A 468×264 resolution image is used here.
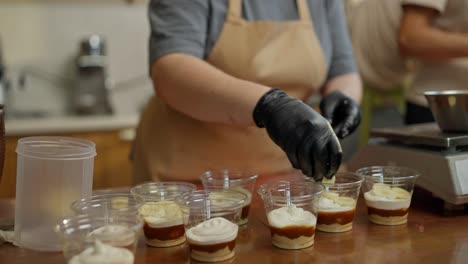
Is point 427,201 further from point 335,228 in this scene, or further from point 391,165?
point 335,228

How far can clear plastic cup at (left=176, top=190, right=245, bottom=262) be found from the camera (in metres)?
0.83

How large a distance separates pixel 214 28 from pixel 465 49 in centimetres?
89

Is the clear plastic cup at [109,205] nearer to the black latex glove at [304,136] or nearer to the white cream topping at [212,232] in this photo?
the white cream topping at [212,232]

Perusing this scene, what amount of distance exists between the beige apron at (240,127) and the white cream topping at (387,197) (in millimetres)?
455

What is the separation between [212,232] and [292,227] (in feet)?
0.44

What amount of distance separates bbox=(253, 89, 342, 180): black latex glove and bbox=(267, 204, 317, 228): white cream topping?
0.23ft

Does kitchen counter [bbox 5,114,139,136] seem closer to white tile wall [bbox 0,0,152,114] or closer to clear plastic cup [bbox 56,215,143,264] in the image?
white tile wall [bbox 0,0,152,114]

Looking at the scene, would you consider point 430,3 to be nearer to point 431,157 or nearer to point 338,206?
point 431,157

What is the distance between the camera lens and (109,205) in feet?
2.96

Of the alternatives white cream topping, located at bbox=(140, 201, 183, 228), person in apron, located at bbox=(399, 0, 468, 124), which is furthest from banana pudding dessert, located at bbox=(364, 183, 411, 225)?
person in apron, located at bbox=(399, 0, 468, 124)

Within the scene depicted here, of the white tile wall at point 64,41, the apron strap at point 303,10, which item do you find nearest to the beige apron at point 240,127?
the apron strap at point 303,10

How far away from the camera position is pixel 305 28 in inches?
57.2

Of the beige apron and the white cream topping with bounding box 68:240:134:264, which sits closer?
the white cream topping with bounding box 68:240:134:264

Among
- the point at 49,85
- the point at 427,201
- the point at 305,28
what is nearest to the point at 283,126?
the point at 427,201
